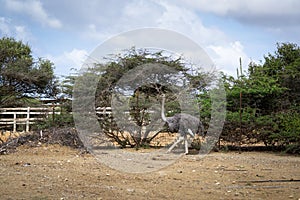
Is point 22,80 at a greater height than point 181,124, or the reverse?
point 22,80

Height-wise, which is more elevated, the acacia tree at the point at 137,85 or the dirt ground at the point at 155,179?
the acacia tree at the point at 137,85

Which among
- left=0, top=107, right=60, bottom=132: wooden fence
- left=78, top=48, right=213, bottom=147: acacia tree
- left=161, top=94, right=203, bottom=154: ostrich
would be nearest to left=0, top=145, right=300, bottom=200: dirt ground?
left=161, top=94, right=203, bottom=154: ostrich

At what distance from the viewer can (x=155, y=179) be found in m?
6.68

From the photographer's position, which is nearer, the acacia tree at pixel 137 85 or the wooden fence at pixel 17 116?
the acacia tree at pixel 137 85

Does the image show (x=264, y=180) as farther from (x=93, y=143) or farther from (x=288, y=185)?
(x=93, y=143)

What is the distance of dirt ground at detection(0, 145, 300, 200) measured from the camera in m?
5.48

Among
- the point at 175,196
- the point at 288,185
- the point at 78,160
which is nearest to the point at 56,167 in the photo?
the point at 78,160

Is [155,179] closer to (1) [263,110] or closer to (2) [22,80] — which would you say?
(1) [263,110]

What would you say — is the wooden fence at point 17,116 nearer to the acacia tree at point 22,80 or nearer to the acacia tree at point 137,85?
the acacia tree at point 22,80

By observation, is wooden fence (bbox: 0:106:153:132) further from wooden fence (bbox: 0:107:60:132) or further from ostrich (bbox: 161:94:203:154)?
ostrich (bbox: 161:94:203:154)

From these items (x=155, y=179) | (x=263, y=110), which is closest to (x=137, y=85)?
(x=263, y=110)

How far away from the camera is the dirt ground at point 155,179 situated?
18.0 feet

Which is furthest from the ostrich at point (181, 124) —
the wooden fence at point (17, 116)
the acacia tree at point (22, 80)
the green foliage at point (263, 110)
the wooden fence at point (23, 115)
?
the wooden fence at point (17, 116)

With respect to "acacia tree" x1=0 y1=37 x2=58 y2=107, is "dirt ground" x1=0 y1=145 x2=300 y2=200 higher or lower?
lower
